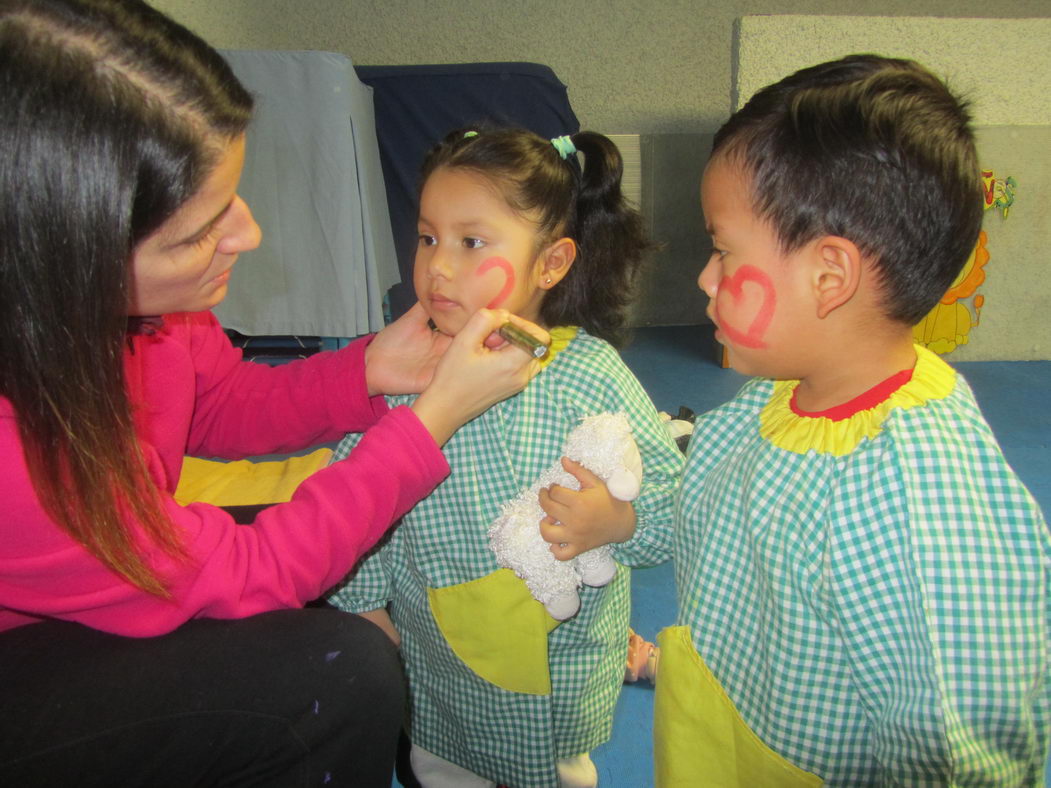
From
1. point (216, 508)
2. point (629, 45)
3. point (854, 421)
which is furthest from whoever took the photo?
point (629, 45)

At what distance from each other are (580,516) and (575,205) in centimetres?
47

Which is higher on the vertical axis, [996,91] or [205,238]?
[996,91]

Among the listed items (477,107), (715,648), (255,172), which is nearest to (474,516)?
(715,648)

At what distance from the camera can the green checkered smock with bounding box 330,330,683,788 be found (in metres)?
0.90

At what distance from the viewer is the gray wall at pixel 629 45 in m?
3.17

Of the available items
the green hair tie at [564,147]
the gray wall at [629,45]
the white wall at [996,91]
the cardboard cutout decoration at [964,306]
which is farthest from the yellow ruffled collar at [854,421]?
the gray wall at [629,45]

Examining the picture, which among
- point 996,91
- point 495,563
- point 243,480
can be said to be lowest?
point 243,480

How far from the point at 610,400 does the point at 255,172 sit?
113 cm

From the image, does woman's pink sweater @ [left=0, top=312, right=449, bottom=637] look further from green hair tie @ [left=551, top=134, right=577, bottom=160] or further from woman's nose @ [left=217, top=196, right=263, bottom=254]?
green hair tie @ [left=551, top=134, right=577, bottom=160]

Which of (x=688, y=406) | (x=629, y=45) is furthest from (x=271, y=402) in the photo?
(x=629, y=45)

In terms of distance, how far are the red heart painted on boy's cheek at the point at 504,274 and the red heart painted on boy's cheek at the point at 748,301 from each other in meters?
0.32

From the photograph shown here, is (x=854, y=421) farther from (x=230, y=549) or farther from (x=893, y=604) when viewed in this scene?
(x=230, y=549)

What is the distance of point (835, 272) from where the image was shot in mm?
629

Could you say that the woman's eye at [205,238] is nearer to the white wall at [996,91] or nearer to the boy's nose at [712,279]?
the boy's nose at [712,279]
